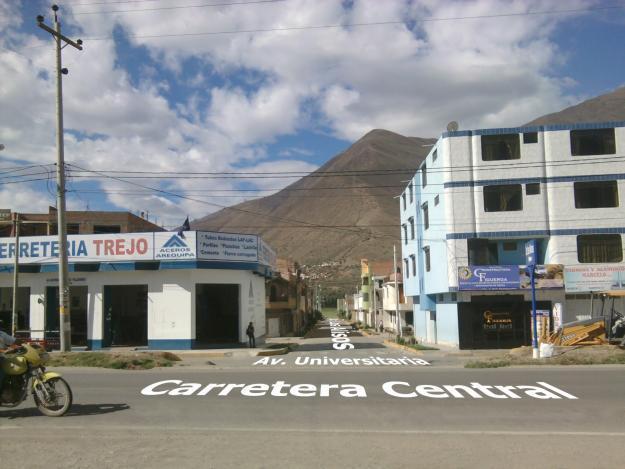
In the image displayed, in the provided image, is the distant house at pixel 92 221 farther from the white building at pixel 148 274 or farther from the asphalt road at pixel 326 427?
the asphalt road at pixel 326 427

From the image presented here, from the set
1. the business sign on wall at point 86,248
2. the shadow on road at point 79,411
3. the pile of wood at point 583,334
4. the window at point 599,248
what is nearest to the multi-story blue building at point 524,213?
the window at point 599,248

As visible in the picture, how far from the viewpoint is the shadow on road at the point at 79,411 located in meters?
9.66

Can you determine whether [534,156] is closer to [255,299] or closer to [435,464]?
[255,299]

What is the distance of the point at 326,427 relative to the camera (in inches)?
349

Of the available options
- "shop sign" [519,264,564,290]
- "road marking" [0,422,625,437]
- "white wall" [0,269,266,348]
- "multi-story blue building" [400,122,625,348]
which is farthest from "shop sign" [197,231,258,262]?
"road marking" [0,422,625,437]

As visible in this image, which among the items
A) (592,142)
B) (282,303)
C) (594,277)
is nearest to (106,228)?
(282,303)

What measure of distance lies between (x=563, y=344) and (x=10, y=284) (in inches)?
1101

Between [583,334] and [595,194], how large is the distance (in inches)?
437

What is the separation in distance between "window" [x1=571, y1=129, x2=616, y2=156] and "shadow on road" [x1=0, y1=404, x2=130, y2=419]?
30505mm

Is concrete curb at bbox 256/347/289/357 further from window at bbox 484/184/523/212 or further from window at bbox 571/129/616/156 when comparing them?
window at bbox 571/129/616/156

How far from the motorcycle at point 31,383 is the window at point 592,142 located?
103ft

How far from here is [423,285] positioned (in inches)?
1649

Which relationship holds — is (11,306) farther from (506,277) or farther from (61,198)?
(506,277)

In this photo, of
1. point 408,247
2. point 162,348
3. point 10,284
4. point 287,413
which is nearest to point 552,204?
point 408,247
